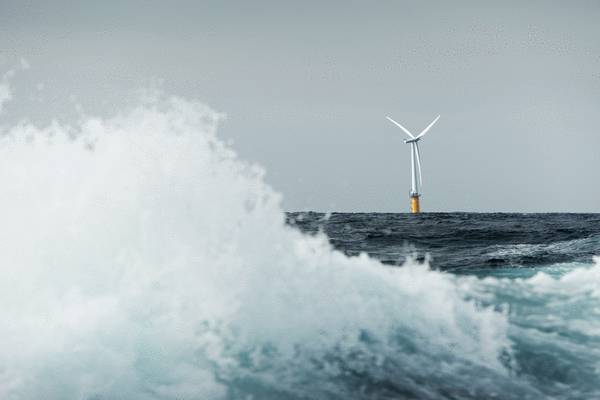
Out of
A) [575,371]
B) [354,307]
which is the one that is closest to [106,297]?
[354,307]

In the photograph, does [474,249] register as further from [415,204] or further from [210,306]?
[415,204]

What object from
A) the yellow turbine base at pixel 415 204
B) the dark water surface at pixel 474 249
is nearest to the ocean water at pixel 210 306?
the dark water surface at pixel 474 249

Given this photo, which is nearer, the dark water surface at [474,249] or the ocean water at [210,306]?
the ocean water at [210,306]

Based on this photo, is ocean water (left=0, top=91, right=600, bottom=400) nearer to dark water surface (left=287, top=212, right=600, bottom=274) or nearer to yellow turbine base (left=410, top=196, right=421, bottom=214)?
dark water surface (left=287, top=212, right=600, bottom=274)

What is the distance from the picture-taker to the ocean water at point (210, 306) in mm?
5816

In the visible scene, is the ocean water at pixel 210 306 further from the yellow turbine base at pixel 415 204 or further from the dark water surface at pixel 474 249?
the yellow turbine base at pixel 415 204

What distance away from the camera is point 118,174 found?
8117mm

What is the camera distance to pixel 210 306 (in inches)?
282

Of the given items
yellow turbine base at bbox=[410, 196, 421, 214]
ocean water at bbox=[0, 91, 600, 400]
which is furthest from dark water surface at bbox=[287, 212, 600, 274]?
yellow turbine base at bbox=[410, 196, 421, 214]

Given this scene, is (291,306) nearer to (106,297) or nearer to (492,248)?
(106,297)

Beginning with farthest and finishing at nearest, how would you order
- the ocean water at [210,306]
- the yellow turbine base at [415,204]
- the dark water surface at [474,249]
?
the yellow turbine base at [415,204], the dark water surface at [474,249], the ocean water at [210,306]

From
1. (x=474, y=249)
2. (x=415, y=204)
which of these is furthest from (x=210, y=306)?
(x=415, y=204)

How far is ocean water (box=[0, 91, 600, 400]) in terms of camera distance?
582 cm

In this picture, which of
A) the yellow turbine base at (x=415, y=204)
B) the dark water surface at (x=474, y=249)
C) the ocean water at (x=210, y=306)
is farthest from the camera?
the yellow turbine base at (x=415, y=204)
